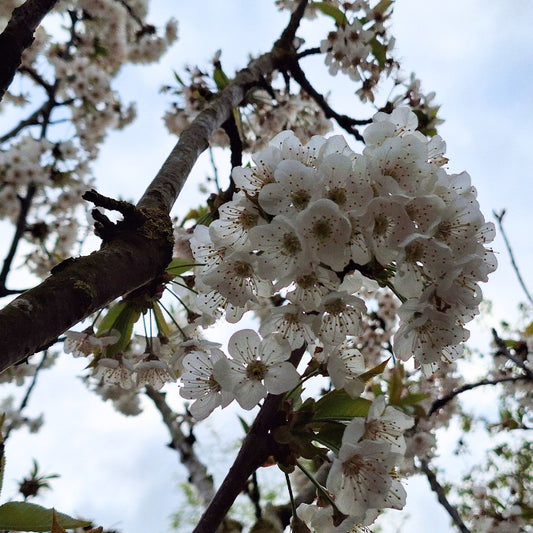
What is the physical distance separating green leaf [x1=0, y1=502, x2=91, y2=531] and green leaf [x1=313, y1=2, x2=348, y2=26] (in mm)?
2582

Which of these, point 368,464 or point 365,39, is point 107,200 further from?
point 365,39

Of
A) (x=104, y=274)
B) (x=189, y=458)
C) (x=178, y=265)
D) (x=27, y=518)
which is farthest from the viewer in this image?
(x=189, y=458)

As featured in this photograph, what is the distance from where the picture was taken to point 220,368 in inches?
45.3

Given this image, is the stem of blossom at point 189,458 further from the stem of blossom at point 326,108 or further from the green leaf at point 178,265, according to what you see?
the stem of blossom at point 326,108

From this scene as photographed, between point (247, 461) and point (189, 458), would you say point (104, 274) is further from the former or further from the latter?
point (189, 458)

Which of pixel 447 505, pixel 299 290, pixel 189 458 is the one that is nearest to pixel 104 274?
pixel 299 290

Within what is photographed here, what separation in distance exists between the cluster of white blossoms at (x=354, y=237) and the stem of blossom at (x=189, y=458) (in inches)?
73.9

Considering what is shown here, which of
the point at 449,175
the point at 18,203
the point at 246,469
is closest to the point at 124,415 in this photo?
the point at 18,203

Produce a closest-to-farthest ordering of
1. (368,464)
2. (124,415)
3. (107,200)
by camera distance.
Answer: (368,464)
(107,200)
(124,415)

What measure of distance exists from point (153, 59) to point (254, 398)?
6.35m

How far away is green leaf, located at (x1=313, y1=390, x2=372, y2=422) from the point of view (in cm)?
118

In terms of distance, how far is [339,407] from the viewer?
1.20m

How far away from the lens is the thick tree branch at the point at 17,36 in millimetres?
1186

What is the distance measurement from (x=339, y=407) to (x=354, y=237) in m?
0.40
